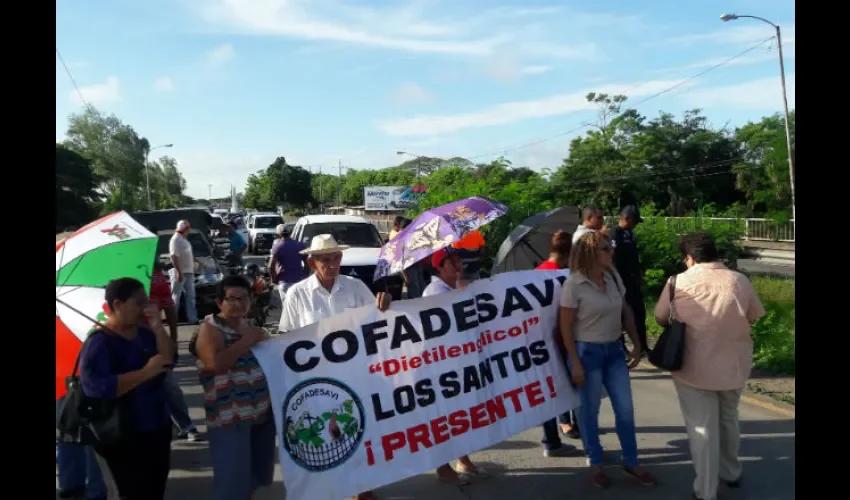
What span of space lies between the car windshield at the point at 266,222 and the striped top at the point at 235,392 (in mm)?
28441

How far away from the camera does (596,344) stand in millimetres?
4832

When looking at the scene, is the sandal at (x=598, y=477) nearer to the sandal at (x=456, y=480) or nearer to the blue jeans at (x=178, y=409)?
the sandal at (x=456, y=480)

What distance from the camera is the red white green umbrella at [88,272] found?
3.61 m

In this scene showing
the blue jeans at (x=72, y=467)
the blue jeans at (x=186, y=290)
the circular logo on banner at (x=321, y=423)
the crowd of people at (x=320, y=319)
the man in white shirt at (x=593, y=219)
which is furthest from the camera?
the blue jeans at (x=186, y=290)

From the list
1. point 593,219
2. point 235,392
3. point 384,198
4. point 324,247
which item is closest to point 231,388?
point 235,392

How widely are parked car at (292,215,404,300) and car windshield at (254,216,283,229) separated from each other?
61.0ft

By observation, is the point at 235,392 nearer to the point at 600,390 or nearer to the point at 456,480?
the point at 456,480

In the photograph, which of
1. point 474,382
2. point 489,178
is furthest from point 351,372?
point 489,178

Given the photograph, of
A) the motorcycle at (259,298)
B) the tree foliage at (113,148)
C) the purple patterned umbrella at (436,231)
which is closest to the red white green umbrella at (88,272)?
the purple patterned umbrella at (436,231)

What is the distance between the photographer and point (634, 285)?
7.64 m

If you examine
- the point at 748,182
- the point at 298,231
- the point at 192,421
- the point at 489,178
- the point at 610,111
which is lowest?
the point at 192,421

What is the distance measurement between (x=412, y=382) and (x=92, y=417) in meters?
1.95

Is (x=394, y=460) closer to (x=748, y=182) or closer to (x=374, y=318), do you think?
(x=374, y=318)
